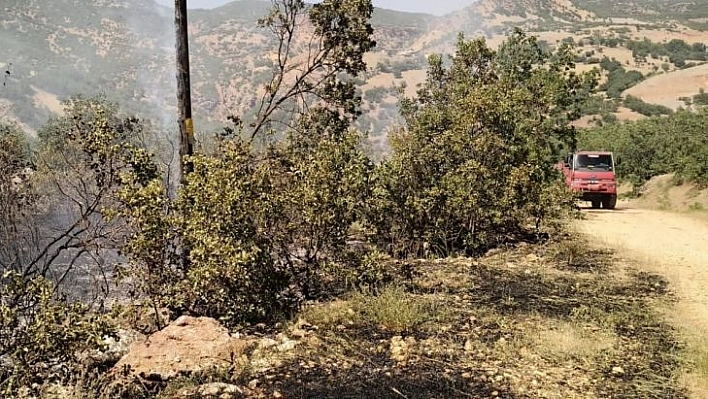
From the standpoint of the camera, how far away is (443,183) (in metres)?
12.5

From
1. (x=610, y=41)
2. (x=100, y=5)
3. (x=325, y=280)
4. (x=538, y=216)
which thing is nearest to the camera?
(x=325, y=280)

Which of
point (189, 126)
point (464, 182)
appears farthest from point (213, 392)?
point (464, 182)

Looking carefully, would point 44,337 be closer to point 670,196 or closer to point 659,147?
point 670,196

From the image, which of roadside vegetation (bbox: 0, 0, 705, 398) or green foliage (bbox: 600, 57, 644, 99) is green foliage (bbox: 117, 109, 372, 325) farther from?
green foliage (bbox: 600, 57, 644, 99)

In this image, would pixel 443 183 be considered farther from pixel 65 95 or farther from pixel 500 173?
pixel 65 95

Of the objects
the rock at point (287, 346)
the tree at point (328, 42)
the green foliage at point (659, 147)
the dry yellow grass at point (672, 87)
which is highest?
the tree at point (328, 42)

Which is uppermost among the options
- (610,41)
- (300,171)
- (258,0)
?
(258,0)

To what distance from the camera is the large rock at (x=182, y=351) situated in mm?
6344

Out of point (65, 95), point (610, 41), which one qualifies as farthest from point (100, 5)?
point (610, 41)

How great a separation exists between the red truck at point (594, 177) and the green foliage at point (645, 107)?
44315 millimetres

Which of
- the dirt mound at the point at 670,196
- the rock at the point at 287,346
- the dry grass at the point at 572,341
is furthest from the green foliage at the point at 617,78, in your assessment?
the rock at the point at 287,346

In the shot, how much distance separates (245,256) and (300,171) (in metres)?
1.81

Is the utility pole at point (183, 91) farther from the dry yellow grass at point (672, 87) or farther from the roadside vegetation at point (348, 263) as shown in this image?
the dry yellow grass at point (672, 87)

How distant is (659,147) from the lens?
110ft
